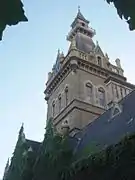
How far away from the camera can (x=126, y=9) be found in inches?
63.3

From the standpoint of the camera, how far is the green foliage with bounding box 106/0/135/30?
1600 mm

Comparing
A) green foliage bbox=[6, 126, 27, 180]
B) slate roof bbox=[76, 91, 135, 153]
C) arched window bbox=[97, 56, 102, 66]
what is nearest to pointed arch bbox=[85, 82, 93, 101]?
arched window bbox=[97, 56, 102, 66]

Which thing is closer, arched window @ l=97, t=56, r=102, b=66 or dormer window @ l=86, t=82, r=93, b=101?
dormer window @ l=86, t=82, r=93, b=101

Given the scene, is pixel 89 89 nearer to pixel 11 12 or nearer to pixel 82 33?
pixel 82 33

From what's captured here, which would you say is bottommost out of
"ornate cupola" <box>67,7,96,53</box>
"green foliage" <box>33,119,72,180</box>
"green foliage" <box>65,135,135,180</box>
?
"green foliage" <box>65,135,135,180</box>

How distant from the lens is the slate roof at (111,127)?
16.8 meters

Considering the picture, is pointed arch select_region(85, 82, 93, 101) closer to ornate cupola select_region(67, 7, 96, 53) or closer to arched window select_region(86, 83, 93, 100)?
arched window select_region(86, 83, 93, 100)

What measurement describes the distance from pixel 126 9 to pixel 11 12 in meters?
0.59

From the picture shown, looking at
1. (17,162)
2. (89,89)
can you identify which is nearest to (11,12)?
(17,162)

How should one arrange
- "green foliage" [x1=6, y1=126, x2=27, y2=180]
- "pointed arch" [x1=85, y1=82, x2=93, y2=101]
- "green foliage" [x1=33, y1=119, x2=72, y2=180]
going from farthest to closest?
"pointed arch" [x1=85, y1=82, x2=93, y2=101] → "green foliage" [x1=6, y1=126, x2=27, y2=180] → "green foliage" [x1=33, y1=119, x2=72, y2=180]

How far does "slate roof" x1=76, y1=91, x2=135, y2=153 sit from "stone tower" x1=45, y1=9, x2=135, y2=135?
3.22 metres

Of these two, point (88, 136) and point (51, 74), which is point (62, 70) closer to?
point (51, 74)

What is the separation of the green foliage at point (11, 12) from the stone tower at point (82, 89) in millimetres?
23001

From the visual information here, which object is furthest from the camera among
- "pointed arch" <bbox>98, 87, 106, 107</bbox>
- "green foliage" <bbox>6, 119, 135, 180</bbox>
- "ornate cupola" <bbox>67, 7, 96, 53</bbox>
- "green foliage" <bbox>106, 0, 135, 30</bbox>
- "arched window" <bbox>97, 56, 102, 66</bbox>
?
"ornate cupola" <bbox>67, 7, 96, 53</bbox>
